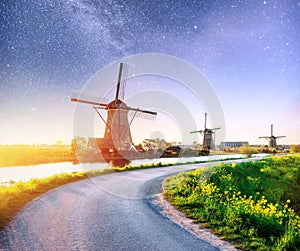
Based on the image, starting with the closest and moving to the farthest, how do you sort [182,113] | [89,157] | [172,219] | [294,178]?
[172,219]
[294,178]
[182,113]
[89,157]

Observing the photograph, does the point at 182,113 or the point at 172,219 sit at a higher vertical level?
the point at 182,113

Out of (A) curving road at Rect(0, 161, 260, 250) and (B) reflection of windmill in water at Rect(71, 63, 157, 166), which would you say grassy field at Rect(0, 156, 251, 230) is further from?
(B) reflection of windmill in water at Rect(71, 63, 157, 166)

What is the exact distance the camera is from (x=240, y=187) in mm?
18766

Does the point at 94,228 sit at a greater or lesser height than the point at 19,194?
greater

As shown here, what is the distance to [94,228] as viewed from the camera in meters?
5.88

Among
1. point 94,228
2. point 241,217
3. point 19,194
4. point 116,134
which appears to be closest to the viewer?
point 94,228

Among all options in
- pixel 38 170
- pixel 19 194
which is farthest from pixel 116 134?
pixel 19 194

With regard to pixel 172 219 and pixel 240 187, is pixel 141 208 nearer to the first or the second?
pixel 172 219

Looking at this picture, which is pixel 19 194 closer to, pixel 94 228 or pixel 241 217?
pixel 94 228

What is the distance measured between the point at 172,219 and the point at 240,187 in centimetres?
1416

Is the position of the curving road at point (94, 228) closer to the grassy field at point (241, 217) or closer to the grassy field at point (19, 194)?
the grassy field at point (19, 194)

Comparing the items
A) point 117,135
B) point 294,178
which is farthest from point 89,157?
point 294,178

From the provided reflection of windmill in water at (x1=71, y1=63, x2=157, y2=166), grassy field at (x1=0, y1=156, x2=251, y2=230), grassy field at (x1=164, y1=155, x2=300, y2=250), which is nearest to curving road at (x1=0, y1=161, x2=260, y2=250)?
grassy field at (x1=0, y1=156, x2=251, y2=230)

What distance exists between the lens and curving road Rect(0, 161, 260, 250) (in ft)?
16.0
